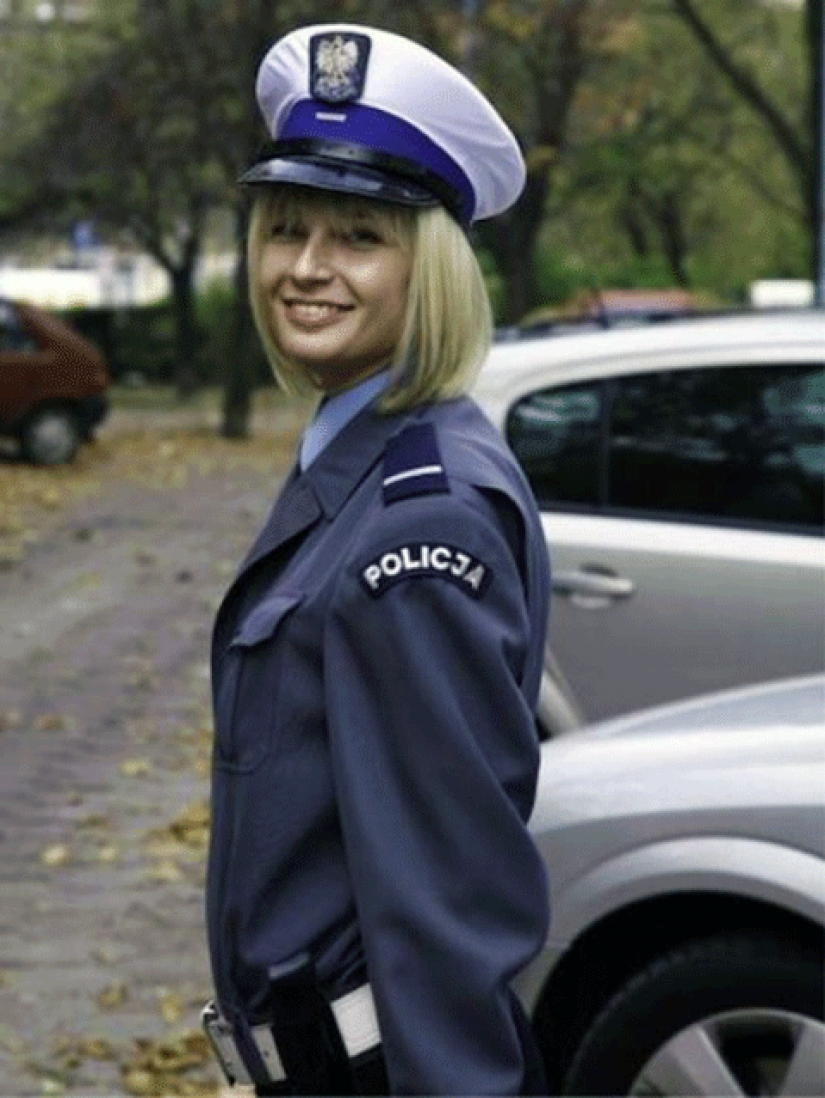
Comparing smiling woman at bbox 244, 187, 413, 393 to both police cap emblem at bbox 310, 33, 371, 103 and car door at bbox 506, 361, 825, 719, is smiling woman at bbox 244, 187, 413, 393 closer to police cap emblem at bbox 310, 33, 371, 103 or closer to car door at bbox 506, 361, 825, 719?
police cap emblem at bbox 310, 33, 371, 103

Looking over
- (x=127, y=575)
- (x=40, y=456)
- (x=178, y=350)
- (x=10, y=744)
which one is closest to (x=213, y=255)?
(x=178, y=350)

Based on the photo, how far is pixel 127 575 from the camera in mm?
18391

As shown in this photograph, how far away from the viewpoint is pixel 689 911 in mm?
5102

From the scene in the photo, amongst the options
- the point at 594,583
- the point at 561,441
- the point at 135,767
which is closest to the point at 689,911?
the point at 594,583

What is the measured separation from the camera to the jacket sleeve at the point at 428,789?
2732 mm

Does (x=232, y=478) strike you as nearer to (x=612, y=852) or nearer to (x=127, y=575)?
Answer: (x=127, y=575)

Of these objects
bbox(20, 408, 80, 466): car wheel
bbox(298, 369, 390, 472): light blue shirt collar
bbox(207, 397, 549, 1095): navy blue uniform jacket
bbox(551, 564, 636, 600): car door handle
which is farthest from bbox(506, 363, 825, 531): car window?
bbox(20, 408, 80, 466): car wheel

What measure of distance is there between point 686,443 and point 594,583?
495 mm

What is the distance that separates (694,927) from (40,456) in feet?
79.6

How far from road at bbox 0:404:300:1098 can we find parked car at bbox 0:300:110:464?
6722 millimetres

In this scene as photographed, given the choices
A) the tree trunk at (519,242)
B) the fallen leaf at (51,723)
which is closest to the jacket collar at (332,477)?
the fallen leaf at (51,723)

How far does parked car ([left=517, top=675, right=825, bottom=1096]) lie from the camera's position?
4.91 meters

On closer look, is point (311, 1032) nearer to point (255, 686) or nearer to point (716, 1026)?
point (255, 686)

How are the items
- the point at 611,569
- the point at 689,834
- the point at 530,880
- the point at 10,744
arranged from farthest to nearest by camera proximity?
1. the point at 10,744
2. the point at 611,569
3. the point at 689,834
4. the point at 530,880
